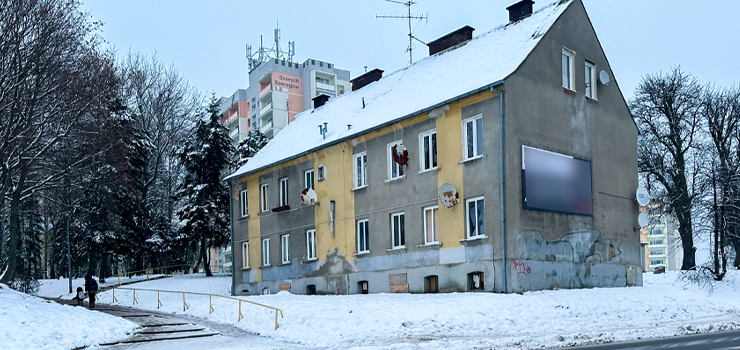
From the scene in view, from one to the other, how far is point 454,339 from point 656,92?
2784 centimetres

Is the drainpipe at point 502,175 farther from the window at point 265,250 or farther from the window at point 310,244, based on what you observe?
the window at point 265,250

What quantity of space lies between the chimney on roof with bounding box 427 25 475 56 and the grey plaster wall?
5169mm

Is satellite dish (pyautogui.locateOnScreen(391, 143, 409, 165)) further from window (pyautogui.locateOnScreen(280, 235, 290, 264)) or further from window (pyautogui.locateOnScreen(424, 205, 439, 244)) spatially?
window (pyautogui.locateOnScreen(280, 235, 290, 264))

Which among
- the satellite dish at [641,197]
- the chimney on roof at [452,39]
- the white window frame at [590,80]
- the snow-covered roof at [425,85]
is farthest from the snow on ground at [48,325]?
the satellite dish at [641,197]

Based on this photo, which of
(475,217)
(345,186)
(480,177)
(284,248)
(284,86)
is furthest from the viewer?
(284,86)

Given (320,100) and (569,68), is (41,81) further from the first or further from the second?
(569,68)

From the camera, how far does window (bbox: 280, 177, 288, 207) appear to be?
103 ft

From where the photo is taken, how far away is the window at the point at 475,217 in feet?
72.6

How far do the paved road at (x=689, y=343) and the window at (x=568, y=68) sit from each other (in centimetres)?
1195

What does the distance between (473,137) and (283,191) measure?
1171 centimetres

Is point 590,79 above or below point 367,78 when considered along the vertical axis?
below

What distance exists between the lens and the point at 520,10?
27.4 meters

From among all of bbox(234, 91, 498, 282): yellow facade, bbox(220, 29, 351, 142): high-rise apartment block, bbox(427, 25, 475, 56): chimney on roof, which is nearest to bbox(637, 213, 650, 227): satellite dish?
bbox(234, 91, 498, 282): yellow facade

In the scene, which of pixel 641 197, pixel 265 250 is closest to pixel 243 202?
pixel 265 250
